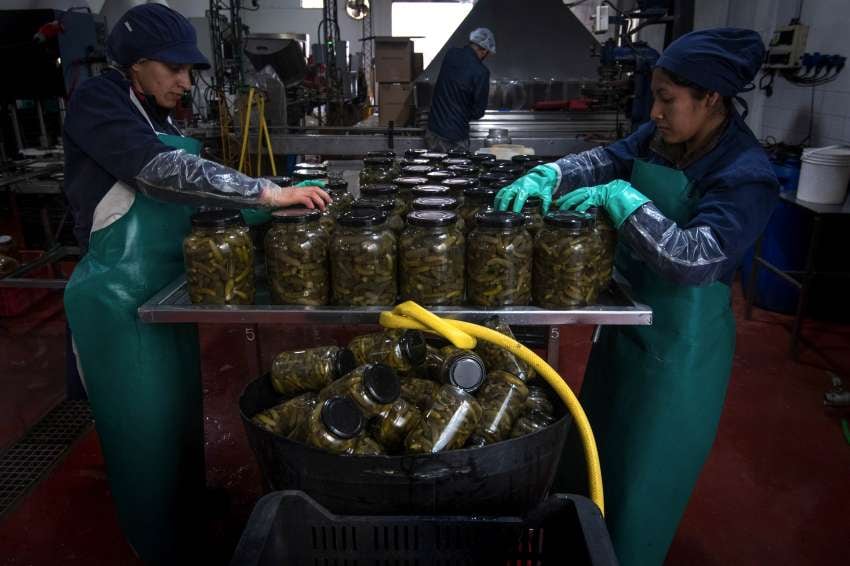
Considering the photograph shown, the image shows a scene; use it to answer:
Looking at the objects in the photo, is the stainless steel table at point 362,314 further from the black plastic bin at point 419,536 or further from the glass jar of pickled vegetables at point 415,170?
the glass jar of pickled vegetables at point 415,170

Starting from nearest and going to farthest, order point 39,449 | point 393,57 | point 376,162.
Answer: point 376,162 < point 39,449 < point 393,57

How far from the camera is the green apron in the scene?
142 cm

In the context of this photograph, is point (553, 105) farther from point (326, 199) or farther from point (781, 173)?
point (326, 199)

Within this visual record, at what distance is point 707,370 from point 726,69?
0.68 metres

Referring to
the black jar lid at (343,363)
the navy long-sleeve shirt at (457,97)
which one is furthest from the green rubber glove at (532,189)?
the navy long-sleeve shirt at (457,97)

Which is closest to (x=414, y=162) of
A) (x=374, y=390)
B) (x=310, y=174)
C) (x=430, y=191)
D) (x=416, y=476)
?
(x=310, y=174)

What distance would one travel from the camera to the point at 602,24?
7.79m

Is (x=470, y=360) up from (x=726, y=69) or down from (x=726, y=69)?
down

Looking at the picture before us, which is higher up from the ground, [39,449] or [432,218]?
[432,218]

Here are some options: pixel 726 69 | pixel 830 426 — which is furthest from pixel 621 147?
pixel 830 426

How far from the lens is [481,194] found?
158 centimetres

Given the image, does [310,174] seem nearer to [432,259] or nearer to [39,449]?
[432,259]

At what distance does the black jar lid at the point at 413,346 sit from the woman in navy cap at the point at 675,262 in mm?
415

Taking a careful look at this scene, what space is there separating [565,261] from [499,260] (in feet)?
0.45
